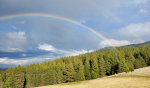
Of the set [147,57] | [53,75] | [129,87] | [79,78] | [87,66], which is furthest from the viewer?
[147,57]

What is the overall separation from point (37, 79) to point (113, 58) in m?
52.3

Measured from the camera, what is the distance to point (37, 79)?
70625 millimetres

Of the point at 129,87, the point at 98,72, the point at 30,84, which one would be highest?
the point at 129,87

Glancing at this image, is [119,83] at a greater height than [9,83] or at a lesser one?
greater

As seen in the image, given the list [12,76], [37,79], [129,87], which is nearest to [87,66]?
[37,79]

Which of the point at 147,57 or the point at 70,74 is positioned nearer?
the point at 70,74

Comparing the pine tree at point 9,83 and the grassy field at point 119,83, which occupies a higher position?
the grassy field at point 119,83

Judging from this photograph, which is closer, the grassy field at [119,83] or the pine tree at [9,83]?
the grassy field at [119,83]

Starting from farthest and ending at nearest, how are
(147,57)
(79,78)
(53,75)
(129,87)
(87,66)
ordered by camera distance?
1. (147,57)
2. (87,66)
3. (53,75)
4. (79,78)
5. (129,87)

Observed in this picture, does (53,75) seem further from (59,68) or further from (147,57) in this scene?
(147,57)

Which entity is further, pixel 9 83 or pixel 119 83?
pixel 9 83

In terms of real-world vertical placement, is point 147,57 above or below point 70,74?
above

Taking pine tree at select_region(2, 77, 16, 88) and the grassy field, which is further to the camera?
pine tree at select_region(2, 77, 16, 88)

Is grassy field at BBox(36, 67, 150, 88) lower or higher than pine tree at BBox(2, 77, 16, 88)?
higher
